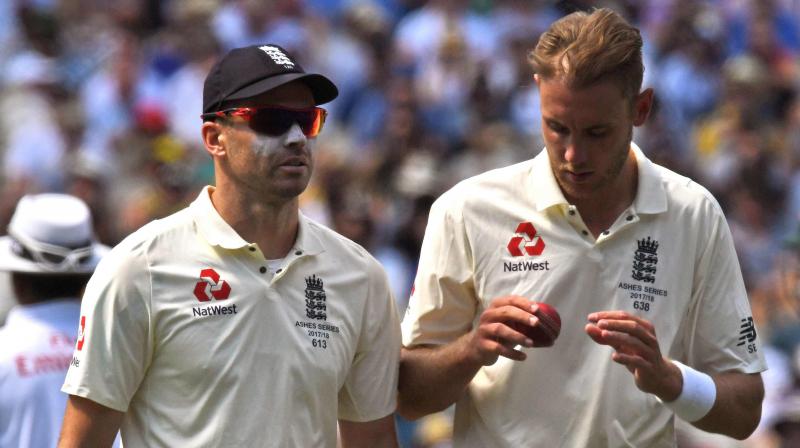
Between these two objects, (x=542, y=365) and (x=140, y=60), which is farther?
(x=140, y=60)

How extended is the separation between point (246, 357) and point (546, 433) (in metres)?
1.04

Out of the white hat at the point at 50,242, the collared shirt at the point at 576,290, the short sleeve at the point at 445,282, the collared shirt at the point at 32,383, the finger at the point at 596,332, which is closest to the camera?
the finger at the point at 596,332

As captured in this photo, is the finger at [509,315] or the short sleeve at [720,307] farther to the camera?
the short sleeve at [720,307]

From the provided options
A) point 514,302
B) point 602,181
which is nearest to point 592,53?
point 602,181

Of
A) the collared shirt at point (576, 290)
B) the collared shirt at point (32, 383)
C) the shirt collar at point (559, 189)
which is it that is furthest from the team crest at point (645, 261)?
the collared shirt at point (32, 383)

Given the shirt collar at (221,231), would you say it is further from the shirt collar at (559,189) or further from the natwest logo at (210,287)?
the shirt collar at (559,189)

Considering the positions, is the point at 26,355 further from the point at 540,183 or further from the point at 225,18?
the point at 225,18

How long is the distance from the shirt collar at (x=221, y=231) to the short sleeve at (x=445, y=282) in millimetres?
423

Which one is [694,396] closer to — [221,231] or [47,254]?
[221,231]

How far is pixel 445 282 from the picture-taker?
5.39 metres

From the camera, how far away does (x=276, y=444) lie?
16.1 ft

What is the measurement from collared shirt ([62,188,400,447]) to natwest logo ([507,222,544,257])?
2.03ft

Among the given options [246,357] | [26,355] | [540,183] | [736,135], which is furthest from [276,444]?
[736,135]

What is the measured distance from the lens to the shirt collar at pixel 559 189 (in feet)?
17.4
